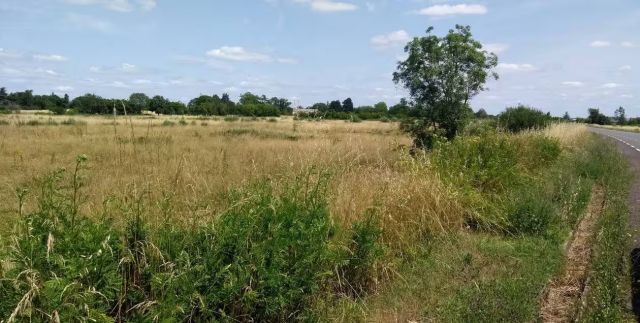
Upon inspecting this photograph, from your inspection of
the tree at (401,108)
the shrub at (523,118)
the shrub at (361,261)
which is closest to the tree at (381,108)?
the tree at (401,108)

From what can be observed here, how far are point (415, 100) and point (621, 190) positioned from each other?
7.56m

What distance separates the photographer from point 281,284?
4.07 m

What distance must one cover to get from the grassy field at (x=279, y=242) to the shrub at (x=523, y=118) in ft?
71.6

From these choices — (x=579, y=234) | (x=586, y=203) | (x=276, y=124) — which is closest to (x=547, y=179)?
(x=586, y=203)

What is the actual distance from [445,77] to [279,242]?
48.7 feet

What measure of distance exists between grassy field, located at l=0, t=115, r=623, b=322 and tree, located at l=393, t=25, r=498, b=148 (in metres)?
8.93

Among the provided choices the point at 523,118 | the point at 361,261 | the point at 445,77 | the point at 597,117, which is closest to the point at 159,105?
the point at 361,261

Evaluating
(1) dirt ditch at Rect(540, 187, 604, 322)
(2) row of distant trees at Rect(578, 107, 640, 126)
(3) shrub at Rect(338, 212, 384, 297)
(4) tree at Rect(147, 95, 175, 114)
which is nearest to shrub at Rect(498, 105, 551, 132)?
(1) dirt ditch at Rect(540, 187, 604, 322)

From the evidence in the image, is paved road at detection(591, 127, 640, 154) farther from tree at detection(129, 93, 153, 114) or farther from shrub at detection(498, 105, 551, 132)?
tree at detection(129, 93, 153, 114)

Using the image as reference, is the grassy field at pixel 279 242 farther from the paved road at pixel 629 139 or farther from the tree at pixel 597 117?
the tree at pixel 597 117

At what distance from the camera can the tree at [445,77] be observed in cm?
1786

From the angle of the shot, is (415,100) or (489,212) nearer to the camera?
(489,212)

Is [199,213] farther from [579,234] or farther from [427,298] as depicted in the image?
[579,234]

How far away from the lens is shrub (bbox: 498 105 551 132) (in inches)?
1171
